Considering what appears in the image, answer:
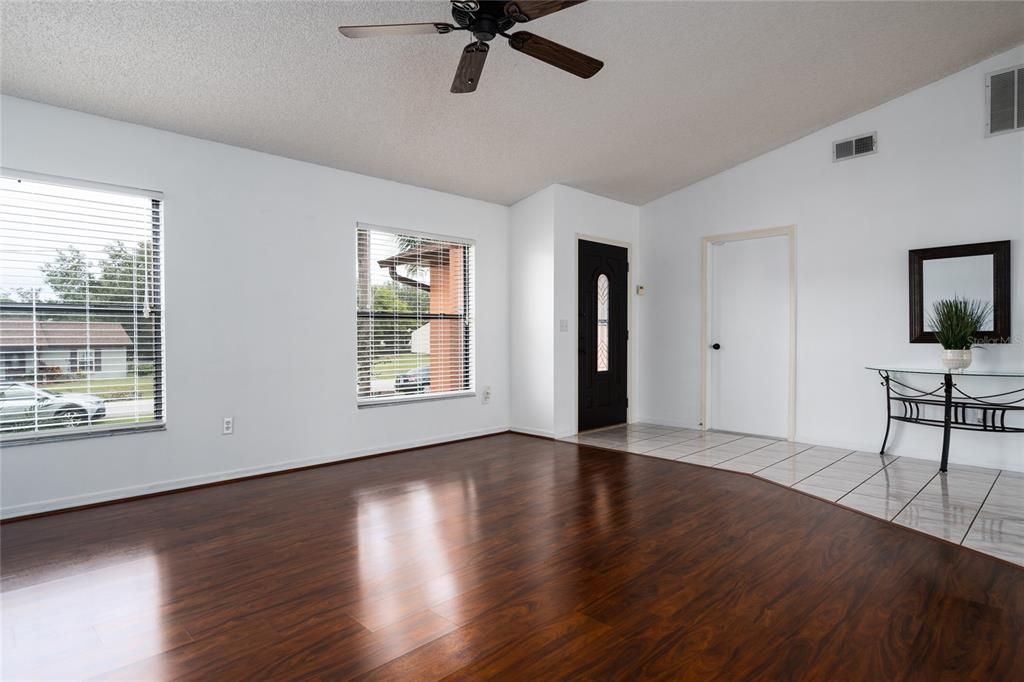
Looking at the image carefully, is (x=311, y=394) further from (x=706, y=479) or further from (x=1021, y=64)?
(x=1021, y=64)

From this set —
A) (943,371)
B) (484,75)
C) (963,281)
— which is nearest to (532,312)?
(484,75)

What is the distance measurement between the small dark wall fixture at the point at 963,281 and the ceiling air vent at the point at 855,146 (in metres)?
1.08

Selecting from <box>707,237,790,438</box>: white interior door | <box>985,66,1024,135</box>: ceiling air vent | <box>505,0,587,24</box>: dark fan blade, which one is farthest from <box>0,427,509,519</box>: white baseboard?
<box>985,66,1024,135</box>: ceiling air vent

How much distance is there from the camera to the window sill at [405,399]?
517cm

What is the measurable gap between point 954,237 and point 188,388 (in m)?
6.46

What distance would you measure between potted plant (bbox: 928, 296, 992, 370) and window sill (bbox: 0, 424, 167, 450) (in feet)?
20.0

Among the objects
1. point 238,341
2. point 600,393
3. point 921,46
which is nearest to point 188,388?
point 238,341

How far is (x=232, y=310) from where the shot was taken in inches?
168

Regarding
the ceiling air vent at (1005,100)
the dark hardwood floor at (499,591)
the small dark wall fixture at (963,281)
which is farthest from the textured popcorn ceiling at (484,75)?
the dark hardwood floor at (499,591)

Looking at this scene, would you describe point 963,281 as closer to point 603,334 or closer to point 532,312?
point 603,334

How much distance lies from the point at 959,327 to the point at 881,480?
141 centimetres

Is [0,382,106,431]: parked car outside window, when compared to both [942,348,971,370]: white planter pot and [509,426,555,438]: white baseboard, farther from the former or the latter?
[942,348,971,370]: white planter pot

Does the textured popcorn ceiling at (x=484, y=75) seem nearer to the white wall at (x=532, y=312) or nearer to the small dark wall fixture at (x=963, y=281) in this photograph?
the white wall at (x=532, y=312)

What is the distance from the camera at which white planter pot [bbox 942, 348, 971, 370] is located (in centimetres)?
431
